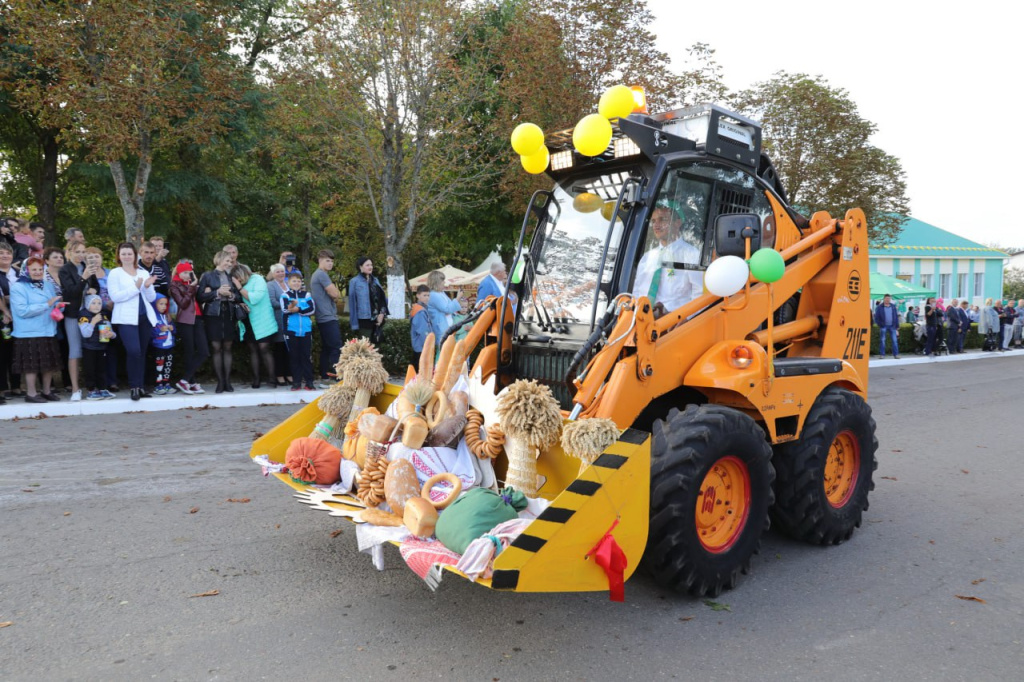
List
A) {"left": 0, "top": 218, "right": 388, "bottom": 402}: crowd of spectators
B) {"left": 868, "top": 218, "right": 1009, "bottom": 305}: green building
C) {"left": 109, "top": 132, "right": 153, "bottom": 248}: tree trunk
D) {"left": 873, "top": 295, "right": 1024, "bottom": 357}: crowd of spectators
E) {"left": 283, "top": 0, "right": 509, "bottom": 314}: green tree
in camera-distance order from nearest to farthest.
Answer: {"left": 0, "top": 218, "right": 388, "bottom": 402}: crowd of spectators < {"left": 109, "top": 132, "right": 153, "bottom": 248}: tree trunk < {"left": 283, "top": 0, "right": 509, "bottom": 314}: green tree < {"left": 873, "top": 295, "right": 1024, "bottom": 357}: crowd of spectators < {"left": 868, "top": 218, "right": 1009, "bottom": 305}: green building

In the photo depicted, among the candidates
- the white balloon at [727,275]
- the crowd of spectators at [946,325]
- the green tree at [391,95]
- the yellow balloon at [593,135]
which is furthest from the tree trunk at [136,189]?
the crowd of spectators at [946,325]

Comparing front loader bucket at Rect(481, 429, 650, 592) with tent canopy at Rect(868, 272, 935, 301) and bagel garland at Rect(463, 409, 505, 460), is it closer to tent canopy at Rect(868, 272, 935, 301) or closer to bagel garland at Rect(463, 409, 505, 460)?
bagel garland at Rect(463, 409, 505, 460)

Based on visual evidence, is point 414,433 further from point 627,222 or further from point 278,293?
point 278,293

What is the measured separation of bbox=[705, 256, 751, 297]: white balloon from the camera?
4.20 m

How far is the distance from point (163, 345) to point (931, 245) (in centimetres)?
4443

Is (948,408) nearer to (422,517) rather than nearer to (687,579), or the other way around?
(687,579)

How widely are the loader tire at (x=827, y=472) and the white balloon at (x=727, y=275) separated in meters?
1.11

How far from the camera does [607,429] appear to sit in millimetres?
3613

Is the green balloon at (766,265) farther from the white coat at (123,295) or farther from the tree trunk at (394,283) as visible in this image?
the tree trunk at (394,283)

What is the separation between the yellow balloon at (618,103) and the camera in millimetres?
4441

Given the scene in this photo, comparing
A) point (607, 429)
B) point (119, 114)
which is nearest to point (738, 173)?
point (607, 429)

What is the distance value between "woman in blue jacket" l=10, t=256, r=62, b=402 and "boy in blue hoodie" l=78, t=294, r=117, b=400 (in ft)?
1.11

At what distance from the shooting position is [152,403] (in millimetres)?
9867

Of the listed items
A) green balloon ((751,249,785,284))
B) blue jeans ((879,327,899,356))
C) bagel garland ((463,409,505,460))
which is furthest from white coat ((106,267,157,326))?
blue jeans ((879,327,899,356))
